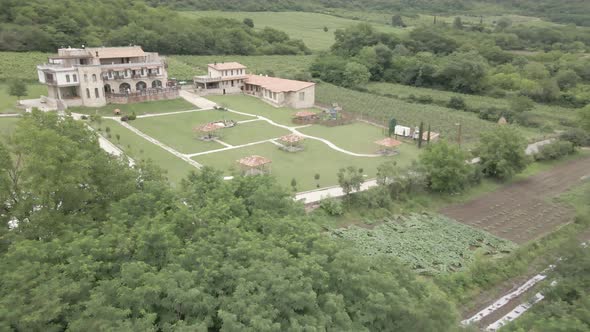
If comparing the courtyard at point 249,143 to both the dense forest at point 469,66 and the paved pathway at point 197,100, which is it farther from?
the dense forest at point 469,66

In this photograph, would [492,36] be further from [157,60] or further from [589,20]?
[157,60]

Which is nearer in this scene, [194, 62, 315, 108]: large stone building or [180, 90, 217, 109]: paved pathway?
[180, 90, 217, 109]: paved pathway

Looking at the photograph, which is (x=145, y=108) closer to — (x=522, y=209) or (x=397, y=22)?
(x=522, y=209)

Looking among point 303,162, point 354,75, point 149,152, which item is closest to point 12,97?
point 149,152

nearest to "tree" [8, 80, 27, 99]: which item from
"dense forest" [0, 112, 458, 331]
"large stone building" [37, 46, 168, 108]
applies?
"large stone building" [37, 46, 168, 108]

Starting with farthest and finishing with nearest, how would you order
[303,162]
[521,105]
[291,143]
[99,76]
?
[521,105] → [99,76] → [291,143] → [303,162]

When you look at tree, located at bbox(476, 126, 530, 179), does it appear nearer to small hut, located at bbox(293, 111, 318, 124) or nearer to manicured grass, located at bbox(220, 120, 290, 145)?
manicured grass, located at bbox(220, 120, 290, 145)
